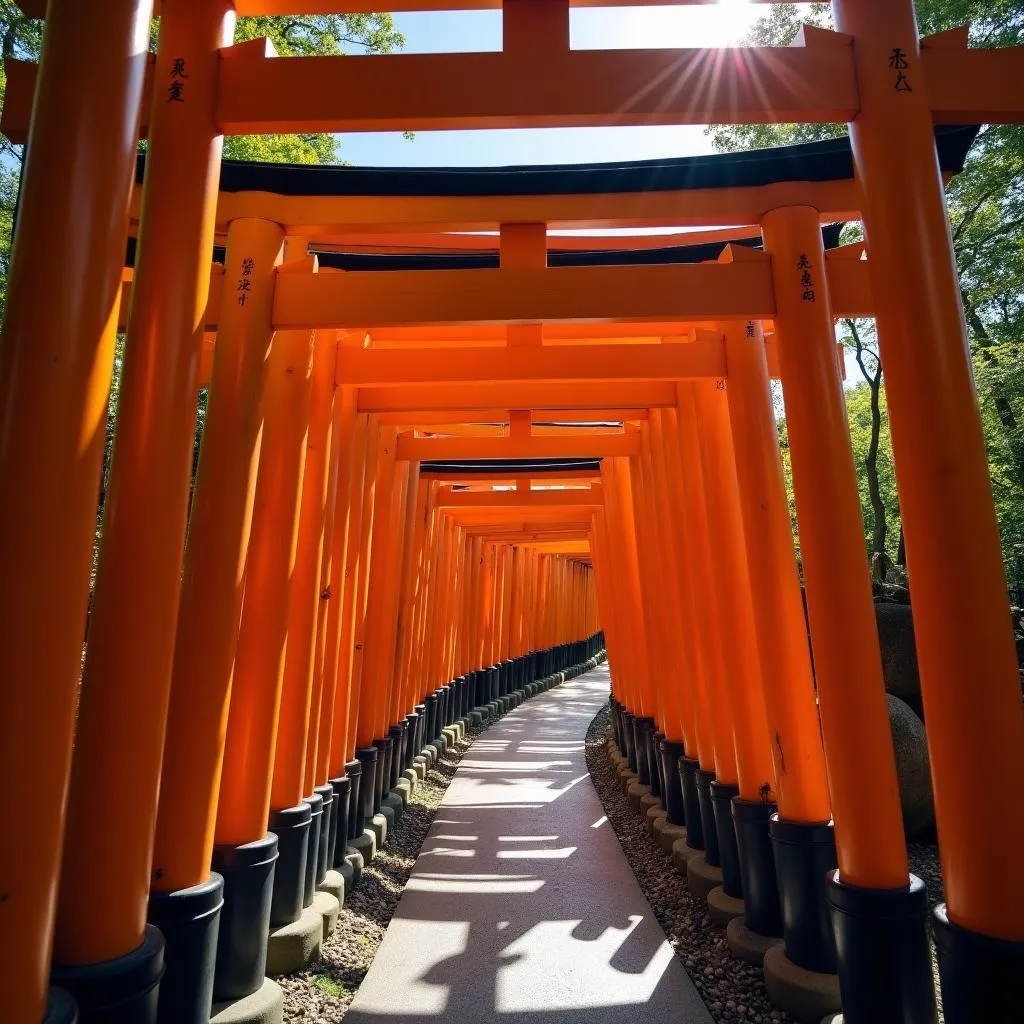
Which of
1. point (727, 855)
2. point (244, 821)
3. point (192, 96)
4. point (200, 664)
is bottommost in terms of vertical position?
point (727, 855)

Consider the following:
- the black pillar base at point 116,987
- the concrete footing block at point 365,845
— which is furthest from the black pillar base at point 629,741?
the black pillar base at point 116,987

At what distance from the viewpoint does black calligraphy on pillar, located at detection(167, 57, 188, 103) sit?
9.89ft

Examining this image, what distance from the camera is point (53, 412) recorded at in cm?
205

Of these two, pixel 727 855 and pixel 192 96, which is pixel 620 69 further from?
pixel 727 855

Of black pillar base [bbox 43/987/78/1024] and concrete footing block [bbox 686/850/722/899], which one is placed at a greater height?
black pillar base [bbox 43/987/78/1024]

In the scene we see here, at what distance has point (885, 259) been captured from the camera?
290 cm

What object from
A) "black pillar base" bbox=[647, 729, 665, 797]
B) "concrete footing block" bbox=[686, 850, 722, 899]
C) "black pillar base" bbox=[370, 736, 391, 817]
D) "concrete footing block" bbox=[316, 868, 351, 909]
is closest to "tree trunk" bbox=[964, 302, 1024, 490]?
"black pillar base" bbox=[647, 729, 665, 797]

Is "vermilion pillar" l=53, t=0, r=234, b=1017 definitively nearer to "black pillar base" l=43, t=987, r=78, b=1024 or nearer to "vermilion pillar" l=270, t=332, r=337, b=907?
"black pillar base" l=43, t=987, r=78, b=1024

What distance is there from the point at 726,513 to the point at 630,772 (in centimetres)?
576

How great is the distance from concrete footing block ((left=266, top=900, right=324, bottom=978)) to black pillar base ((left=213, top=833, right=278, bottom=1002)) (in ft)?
1.55

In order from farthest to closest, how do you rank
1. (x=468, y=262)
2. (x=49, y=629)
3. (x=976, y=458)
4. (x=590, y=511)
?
(x=590, y=511) < (x=468, y=262) < (x=976, y=458) < (x=49, y=629)

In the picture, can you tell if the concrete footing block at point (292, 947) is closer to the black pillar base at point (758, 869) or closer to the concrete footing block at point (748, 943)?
the concrete footing block at point (748, 943)

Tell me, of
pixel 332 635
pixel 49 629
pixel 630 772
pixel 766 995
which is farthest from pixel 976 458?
pixel 630 772

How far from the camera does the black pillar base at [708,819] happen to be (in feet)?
17.6
